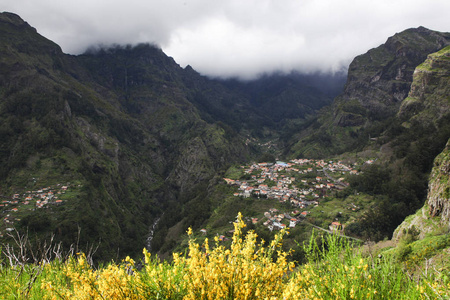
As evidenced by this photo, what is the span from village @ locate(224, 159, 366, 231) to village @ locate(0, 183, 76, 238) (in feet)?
190

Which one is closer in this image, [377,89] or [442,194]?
[442,194]

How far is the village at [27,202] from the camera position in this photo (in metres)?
57.7

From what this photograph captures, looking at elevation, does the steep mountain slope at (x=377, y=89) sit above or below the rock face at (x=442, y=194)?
above

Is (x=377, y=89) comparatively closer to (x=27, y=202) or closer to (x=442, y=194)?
(x=442, y=194)

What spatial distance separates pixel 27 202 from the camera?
64875 mm

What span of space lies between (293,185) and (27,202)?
278 feet

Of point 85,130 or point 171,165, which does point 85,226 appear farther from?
point 171,165

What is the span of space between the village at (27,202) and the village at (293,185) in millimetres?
57876

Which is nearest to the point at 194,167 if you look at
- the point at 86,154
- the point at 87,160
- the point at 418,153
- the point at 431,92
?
the point at 87,160

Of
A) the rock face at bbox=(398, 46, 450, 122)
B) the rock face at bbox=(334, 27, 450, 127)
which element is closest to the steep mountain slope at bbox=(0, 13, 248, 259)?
the rock face at bbox=(334, 27, 450, 127)

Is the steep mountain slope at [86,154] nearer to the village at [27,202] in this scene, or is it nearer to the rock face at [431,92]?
the village at [27,202]

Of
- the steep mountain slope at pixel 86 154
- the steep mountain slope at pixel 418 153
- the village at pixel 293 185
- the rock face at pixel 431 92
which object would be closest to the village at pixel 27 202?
the steep mountain slope at pixel 86 154

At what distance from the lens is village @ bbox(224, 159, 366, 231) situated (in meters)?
55.9

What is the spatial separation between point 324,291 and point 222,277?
1.82 metres
